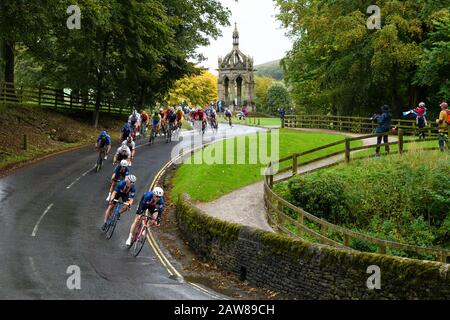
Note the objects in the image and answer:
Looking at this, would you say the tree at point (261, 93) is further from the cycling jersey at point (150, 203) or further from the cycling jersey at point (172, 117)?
the cycling jersey at point (150, 203)

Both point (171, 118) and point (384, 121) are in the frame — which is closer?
point (384, 121)

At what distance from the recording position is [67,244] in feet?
55.5

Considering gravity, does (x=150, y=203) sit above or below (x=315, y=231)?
above

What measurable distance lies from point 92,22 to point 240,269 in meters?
19.4

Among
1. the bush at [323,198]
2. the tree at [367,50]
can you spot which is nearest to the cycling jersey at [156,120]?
the tree at [367,50]

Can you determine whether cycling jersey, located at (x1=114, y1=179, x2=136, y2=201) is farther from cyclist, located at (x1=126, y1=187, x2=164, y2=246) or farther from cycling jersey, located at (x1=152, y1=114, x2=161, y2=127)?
cycling jersey, located at (x1=152, y1=114, x2=161, y2=127)

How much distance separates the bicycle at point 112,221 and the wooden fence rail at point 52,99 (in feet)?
66.5

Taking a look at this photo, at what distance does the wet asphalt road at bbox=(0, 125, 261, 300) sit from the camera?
44.0ft

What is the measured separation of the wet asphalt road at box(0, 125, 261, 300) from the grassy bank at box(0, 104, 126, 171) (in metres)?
2.65

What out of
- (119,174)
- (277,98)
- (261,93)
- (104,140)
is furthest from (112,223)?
(261,93)

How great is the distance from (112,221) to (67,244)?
1.73m

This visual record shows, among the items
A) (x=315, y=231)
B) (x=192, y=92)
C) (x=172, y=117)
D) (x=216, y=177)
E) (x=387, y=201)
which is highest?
(x=192, y=92)

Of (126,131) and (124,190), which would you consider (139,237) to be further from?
(126,131)
